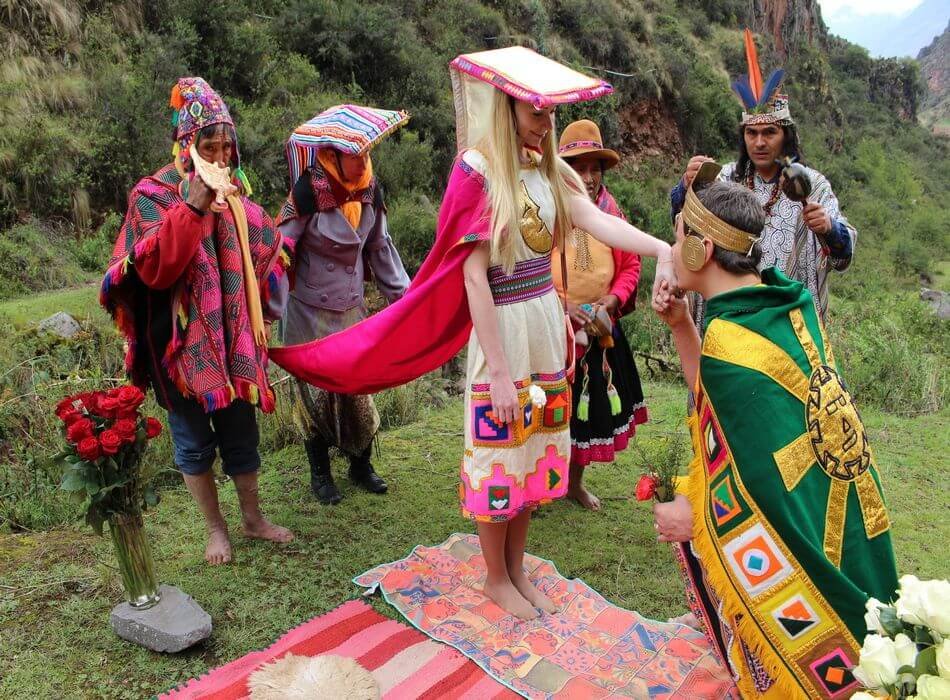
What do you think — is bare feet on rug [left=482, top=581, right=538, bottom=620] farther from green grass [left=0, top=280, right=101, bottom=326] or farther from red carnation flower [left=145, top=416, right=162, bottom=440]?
green grass [left=0, top=280, right=101, bottom=326]

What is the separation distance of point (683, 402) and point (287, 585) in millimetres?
3790

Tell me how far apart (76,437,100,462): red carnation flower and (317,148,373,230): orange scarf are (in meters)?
1.53

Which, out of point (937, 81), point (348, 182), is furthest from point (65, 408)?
point (937, 81)

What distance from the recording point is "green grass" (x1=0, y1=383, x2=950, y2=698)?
8.66 feet

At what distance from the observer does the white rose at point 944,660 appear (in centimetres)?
105

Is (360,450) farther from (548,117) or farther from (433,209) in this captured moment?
(433,209)

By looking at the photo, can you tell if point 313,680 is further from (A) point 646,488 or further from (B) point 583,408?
(B) point 583,408

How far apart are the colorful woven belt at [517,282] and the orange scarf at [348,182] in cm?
114

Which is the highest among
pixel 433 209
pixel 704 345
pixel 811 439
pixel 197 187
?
pixel 197 187

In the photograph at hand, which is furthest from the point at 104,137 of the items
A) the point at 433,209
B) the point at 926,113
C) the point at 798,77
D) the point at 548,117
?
the point at 926,113

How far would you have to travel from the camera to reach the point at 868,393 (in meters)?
6.16

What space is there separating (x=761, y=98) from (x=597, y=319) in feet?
3.92

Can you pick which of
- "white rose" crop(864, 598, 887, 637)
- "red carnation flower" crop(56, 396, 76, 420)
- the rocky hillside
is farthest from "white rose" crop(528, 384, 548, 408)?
the rocky hillside

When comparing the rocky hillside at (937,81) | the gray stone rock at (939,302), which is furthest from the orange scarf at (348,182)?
the rocky hillside at (937,81)
